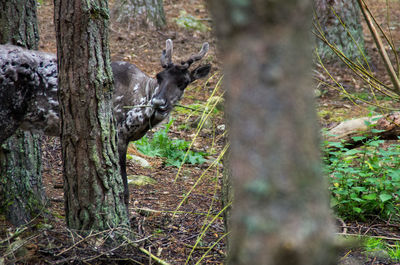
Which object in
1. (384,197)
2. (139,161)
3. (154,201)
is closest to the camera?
(384,197)

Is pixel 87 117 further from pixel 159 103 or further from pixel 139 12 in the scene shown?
pixel 139 12

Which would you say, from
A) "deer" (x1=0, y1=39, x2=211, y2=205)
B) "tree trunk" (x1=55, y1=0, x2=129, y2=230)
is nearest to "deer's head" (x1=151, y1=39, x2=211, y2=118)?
"deer" (x1=0, y1=39, x2=211, y2=205)

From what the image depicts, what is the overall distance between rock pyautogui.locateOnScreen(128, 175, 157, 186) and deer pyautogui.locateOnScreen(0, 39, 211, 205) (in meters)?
0.77

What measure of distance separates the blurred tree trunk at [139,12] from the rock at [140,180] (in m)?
6.59

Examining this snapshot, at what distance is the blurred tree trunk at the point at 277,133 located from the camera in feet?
3.12

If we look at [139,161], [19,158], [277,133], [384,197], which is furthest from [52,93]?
[277,133]

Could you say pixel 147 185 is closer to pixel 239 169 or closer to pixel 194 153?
pixel 194 153

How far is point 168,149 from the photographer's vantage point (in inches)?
313

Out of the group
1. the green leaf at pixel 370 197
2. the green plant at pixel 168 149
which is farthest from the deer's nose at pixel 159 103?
the green leaf at pixel 370 197

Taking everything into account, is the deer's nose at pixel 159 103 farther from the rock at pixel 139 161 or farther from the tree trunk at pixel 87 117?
the tree trunk at pixel 87 117

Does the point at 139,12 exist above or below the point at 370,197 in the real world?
above

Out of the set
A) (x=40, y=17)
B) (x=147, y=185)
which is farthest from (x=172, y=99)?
(x=40, y=17)

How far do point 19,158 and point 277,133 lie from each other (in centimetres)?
438

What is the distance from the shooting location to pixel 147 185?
6602 millimetres
